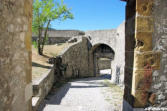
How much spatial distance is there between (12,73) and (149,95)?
92.1 inches

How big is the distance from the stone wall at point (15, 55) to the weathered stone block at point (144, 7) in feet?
6.14

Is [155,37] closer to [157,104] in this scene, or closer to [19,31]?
[157,104]

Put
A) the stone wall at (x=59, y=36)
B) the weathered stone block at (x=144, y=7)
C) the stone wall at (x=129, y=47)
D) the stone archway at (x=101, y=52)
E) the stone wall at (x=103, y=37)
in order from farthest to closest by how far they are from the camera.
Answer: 1. the stone wall at (x=59, y=36)
2. the stone archway at (x=101, y=52)
3. the stone wall at (x=103, y=37)
4. the stone wall at (x=129, y=47)
5. the weathered stone block at (x=144, y=7)

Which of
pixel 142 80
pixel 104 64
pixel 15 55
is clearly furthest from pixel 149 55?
pixel 104 64

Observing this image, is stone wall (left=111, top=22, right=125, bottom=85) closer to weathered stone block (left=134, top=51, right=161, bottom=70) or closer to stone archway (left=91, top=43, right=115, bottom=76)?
stone archway (left=91, top=43, right=115, bottom=76)

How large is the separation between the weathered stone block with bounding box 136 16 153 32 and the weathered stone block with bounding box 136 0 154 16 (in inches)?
3.5

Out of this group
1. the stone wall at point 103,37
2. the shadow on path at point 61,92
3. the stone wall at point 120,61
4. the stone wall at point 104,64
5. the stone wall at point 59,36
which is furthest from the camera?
the stone wall at point 104,64

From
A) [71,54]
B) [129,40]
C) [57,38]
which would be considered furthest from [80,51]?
[129,40]

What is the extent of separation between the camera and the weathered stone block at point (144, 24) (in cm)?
266

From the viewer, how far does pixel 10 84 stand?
169 centimetres

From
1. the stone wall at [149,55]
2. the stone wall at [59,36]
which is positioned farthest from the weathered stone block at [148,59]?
the stone wall at [59,36]

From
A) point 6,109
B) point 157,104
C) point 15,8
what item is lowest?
point 157,104

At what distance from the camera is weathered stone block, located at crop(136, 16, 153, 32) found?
105 inches

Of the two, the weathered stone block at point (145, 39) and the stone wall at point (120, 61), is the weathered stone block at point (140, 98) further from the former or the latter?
the stone wall at point (120, 61)
